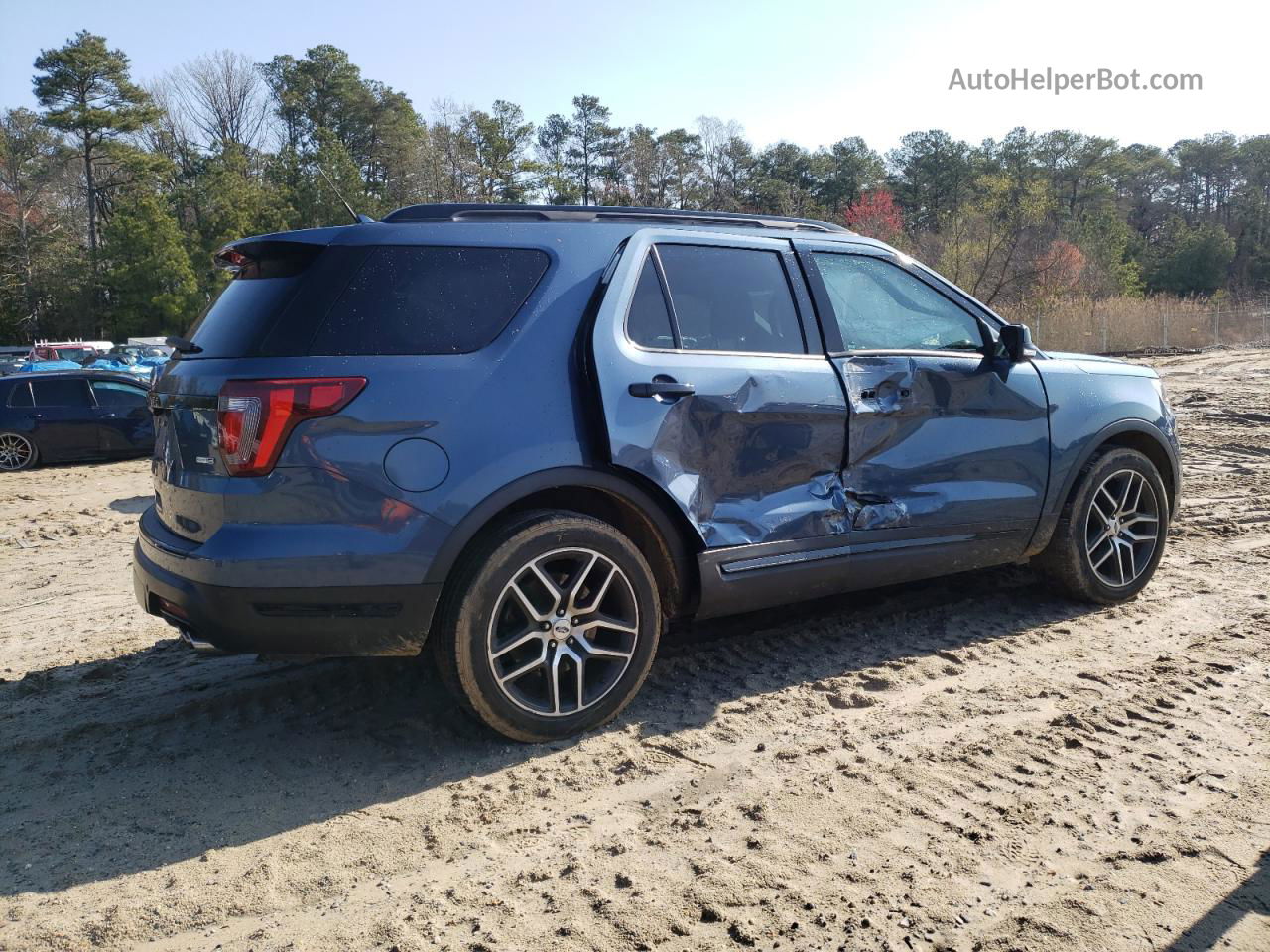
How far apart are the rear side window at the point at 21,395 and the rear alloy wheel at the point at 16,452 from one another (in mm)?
441

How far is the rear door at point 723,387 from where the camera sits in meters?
3.80

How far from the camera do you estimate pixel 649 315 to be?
13.0 ft

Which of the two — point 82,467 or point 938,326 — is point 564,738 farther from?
point 82,467

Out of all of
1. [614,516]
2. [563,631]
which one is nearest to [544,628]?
[563,631]

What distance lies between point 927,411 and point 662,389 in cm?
144

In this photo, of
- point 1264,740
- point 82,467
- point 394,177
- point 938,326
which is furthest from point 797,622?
point 394,177

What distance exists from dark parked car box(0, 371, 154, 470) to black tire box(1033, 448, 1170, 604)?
12705 mm

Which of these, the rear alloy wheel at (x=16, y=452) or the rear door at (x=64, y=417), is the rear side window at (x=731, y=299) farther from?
the rear alloy wheel at (x=16, y=452)

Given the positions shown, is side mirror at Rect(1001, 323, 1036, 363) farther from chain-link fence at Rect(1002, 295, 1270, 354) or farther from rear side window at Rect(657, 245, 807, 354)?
chain-link fence at Rect(1002, 295, 1270, 354)

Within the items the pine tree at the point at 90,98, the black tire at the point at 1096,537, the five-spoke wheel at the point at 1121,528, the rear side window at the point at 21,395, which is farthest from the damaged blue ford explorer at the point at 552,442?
the pine tree at the point at 90,98

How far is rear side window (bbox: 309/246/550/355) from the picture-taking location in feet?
11.3

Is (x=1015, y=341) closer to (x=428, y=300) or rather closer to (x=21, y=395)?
(x=428, y=300)

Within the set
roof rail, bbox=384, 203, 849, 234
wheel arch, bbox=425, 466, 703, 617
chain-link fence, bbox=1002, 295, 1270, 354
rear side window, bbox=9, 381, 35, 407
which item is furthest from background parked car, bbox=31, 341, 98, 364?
wheel arch, bbox=425, 466, 703, 617

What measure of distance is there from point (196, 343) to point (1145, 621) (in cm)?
454
